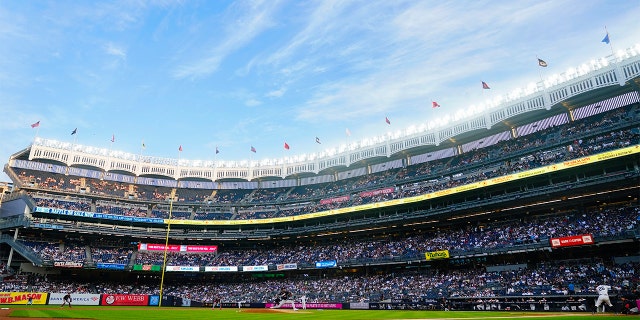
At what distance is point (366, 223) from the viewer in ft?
198

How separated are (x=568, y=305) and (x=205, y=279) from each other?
184 feet

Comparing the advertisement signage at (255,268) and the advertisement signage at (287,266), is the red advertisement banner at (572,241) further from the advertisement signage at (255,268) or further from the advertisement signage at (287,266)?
the advertisement signage at (255,268)

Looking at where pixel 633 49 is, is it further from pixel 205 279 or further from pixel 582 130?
pixel 205 279

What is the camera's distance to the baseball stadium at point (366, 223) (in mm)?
40719

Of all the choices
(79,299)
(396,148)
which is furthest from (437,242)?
(79,299)

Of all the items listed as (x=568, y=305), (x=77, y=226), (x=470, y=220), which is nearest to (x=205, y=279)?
(x=77, y=226)

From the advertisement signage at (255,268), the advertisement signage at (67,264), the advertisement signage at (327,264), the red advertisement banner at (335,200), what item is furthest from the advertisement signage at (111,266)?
the red advertisement banner at (335,200)

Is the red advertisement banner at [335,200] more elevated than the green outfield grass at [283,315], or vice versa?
the red advertisement banner at [335,200]

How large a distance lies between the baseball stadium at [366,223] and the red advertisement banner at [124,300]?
0.23m

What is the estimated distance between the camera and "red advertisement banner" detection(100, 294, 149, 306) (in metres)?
51.0

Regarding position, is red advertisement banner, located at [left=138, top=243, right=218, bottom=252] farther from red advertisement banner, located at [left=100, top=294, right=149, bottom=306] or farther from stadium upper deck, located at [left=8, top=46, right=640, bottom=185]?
stadium upper deck, located at [left=8, top=46, right=640, bottom=185]

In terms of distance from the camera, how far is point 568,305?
34.1 metres

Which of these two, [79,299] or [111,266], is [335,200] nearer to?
[111,266]

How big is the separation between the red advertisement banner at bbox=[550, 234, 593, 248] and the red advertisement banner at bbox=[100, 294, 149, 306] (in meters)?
52.2
